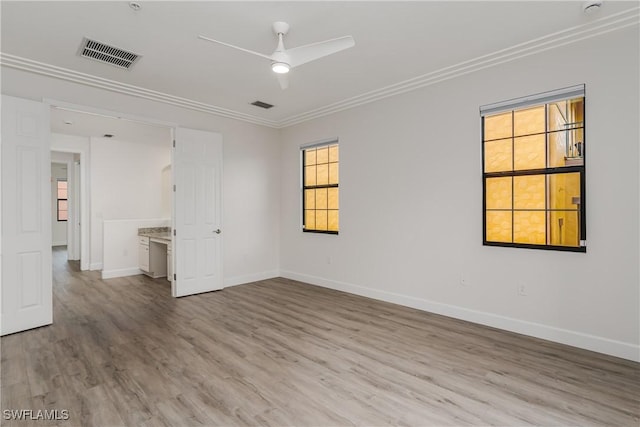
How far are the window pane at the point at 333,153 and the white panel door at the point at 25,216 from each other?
372 cm

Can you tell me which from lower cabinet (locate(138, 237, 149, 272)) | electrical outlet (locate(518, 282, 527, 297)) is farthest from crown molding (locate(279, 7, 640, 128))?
lower cabinet (locate(138, 237, 149, 272))

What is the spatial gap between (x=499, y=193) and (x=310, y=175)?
315 centimetres

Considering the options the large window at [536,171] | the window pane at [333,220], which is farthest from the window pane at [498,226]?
the window pane at [333,220]

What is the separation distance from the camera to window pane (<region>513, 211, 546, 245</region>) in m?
3.36

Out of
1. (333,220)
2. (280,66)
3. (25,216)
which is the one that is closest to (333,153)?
(333,220)

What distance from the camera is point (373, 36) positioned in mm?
3117

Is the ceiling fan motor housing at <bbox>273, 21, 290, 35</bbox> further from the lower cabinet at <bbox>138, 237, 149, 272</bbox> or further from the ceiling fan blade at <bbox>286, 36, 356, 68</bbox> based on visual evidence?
the lower cabinet at <bbox>138, 237, 149, 272</bbox>

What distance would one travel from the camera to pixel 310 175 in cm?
590

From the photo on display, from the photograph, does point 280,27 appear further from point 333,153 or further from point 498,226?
point 498,226

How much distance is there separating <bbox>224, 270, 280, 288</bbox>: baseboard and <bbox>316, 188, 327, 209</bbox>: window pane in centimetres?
156

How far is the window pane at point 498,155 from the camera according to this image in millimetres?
3568

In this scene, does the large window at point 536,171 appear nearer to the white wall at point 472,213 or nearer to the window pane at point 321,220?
the white wall at point 472,213

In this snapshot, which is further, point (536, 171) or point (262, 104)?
point (262, 104)

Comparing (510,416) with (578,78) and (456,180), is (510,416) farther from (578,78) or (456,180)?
(578,78)
